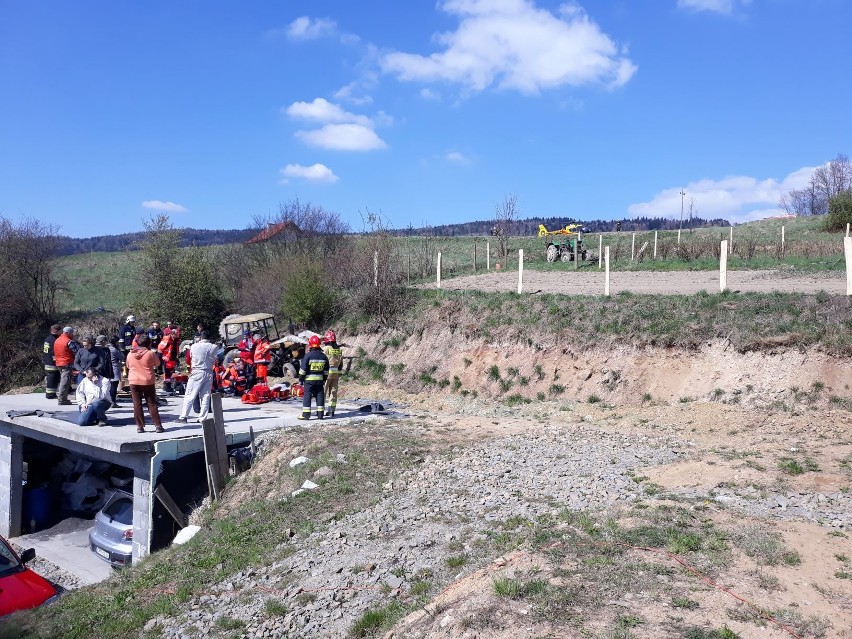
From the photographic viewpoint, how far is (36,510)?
16.7 metres

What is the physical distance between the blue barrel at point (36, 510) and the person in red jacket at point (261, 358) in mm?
5830

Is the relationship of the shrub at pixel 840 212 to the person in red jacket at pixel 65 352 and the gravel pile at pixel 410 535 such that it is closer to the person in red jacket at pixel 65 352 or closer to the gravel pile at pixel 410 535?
the gravel pile at pixel 410 535

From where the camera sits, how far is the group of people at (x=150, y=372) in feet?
40.8

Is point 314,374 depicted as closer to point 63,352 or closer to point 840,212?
point 63,352

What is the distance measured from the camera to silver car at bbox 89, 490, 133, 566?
1224 centimetres

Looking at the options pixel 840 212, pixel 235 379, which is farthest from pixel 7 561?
pixel 840 212

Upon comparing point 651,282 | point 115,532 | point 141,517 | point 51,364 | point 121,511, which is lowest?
point 115,532

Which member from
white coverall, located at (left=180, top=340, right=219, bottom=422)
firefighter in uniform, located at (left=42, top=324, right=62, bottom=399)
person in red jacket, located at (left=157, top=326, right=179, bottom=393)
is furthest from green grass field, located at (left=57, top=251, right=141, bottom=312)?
white coverall, located at (left=180, top=340, right=219, bottom=422)

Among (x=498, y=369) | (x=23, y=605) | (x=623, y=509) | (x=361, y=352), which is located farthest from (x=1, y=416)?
(x=623, y=509)

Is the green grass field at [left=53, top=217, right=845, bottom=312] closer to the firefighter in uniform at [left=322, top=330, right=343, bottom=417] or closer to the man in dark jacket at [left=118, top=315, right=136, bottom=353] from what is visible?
the man in dark jacket at [left=118, top=315, right=136, bottom=353]

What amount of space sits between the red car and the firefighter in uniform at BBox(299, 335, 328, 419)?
17.9 ft

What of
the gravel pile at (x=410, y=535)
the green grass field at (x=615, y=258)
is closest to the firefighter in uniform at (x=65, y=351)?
the gravel pile at (x=410, y=535)

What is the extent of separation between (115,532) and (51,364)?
6.29 metres

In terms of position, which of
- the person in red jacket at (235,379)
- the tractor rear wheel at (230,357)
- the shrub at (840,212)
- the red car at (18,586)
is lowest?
the red car at (18,586)
